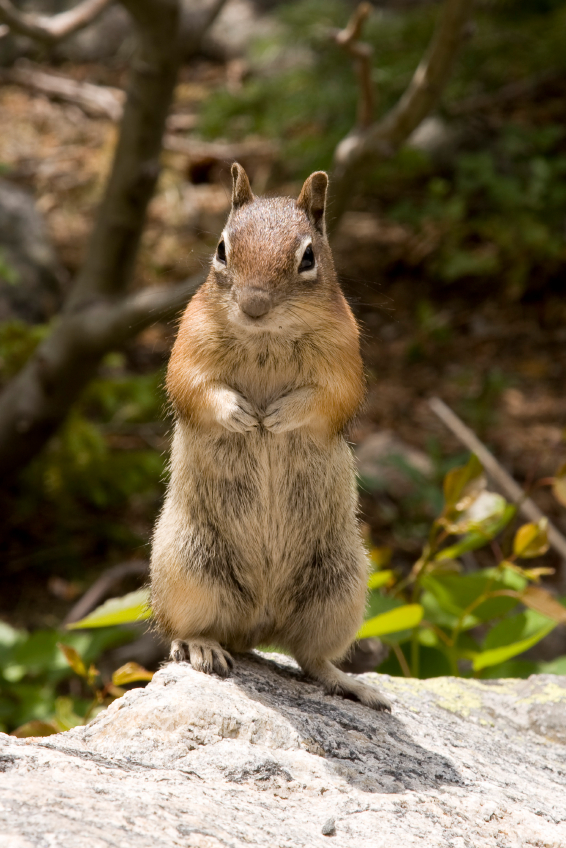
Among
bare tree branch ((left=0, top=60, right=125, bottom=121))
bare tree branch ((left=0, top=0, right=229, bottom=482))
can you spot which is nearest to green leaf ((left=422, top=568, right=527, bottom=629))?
bare tree branch ((left=0, top=0, right=229, bottom=482))

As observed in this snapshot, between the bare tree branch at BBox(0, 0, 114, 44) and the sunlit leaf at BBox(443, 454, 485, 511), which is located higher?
the bare tree branch at BBox(0, 0, 114, 44)

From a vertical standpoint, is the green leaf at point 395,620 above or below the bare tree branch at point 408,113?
below

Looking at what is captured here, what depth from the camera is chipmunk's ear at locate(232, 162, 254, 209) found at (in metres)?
2.84

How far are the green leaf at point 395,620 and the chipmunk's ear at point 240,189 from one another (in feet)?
4.72

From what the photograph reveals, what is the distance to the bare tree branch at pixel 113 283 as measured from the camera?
4.79 m

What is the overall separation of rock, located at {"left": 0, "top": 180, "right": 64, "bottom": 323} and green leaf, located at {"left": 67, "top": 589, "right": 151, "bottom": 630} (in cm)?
451

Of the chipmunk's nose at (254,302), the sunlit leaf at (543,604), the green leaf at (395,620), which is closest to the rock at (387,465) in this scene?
the sunlit leaf at (543,604)

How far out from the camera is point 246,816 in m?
1.86

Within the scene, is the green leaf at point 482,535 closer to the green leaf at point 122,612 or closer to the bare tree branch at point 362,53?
the green leaf at point 122,612

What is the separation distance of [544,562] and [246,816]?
4467mm

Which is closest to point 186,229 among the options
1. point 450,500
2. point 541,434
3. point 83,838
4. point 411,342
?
point 411,342

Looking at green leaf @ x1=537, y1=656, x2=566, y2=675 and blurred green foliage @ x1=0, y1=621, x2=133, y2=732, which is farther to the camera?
blurred green foliage @ x1=0, y1=621, x2=133, y2=732

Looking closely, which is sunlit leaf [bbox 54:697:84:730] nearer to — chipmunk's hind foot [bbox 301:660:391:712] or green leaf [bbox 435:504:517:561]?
chipmunk's hind foot [bbox 301:660:391:712]

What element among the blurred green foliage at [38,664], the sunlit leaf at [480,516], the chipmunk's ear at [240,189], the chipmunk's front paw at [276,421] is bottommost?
the blurred green foliage at [38,664]
